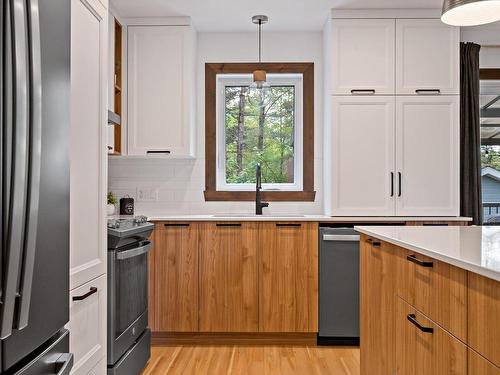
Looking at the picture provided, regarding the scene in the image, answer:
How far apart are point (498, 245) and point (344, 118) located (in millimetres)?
2118

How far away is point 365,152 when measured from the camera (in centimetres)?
354

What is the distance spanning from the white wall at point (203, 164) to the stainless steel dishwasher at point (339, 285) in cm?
63

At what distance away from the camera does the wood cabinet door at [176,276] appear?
3424mm

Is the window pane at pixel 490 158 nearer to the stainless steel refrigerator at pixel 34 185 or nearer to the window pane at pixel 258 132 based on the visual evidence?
the window pane at pixel 258 132

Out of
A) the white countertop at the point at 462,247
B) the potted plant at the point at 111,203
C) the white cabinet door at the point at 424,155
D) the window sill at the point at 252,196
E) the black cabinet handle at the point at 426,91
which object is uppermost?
the black cabinet handle at the point at 426,91

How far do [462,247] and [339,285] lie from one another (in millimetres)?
1958

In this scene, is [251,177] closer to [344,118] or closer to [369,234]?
[344,118]

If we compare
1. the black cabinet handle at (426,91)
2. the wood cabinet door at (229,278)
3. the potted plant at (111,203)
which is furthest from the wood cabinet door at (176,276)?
the black cabinet handle at (426,91)

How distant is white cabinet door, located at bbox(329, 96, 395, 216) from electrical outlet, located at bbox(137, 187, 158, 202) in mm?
1539

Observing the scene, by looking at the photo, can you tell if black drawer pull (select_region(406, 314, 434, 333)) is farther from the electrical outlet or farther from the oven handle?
the electrical outlet

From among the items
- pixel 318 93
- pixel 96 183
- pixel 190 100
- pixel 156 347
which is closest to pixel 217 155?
pixel 190 100

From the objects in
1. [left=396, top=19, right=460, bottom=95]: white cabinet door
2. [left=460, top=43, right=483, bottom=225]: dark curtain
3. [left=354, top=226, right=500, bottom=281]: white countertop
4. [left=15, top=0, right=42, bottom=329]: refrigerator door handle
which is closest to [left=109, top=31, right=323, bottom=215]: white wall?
[left=396, top=19, right=460, bottom=95]: white cabinet door

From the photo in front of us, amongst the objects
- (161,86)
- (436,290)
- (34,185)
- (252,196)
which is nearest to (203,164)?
(252,196)

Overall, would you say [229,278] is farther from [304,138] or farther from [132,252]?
[304,138]
